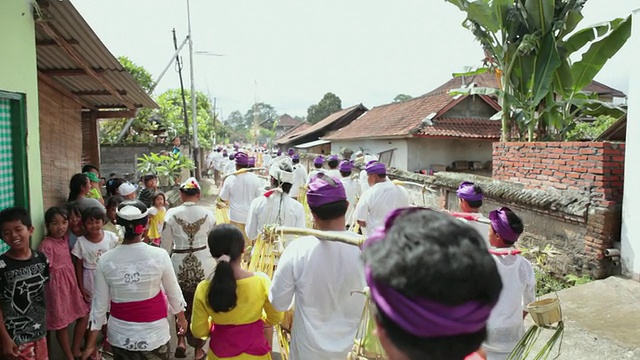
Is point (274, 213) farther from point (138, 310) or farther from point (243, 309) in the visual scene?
point (243, 309)

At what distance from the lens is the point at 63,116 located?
6.28 m

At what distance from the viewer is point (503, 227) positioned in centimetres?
273

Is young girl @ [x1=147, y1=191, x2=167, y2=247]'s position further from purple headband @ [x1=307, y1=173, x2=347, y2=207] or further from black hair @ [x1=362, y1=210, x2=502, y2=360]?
black hair @ [x1=362, y1=210, x2=502, y2=360]

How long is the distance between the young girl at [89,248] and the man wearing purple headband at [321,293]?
2069mm

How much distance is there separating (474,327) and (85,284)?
3.62 meters

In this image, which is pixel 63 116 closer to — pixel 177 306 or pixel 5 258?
pixel 5 258

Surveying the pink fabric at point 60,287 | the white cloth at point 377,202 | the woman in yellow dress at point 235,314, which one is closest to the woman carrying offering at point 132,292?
the woman in yellow dress at point 235,314

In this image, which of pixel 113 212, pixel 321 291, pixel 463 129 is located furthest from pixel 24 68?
pixel 463 129

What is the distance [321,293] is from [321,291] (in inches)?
0.5

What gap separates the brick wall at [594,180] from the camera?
5.34 meters

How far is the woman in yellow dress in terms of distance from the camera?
244 centimetres

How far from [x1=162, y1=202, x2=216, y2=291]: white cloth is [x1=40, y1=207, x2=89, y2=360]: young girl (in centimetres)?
83

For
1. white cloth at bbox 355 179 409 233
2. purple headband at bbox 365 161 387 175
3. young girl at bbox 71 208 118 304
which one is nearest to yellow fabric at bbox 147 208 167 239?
young girl at bbox 71 208 118 304

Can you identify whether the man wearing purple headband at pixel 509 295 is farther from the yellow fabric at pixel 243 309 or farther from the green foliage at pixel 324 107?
the green foliage at pixel 324 107
